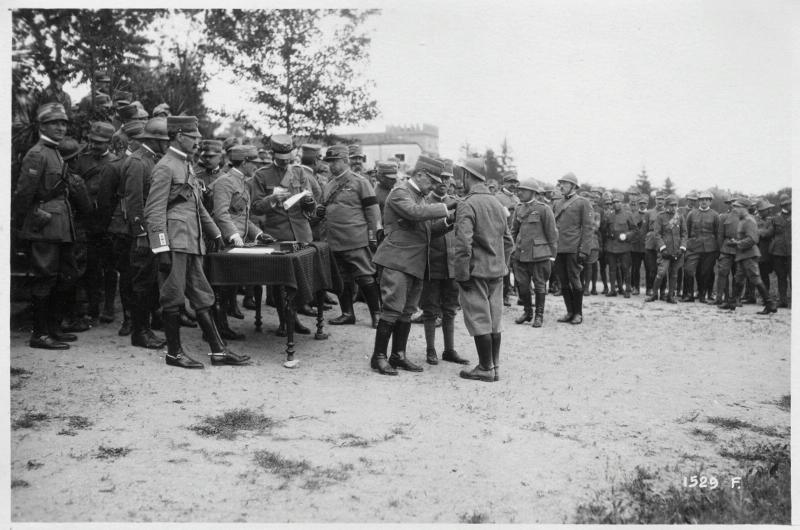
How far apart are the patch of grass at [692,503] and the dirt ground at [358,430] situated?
0.12m

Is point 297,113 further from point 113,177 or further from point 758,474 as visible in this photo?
point 758,474

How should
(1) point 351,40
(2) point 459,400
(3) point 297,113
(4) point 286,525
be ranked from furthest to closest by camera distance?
(3) point 297,113 → (1) point 351,40 → (2) point 459,400 → (4) point 286,525

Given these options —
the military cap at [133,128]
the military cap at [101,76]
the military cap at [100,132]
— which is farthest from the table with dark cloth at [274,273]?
the military cap at [101,76]

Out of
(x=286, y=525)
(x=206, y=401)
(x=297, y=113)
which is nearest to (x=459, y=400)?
(x=206, y=401)

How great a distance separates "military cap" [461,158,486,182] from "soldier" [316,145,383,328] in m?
1.85

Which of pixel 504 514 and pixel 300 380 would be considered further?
pixel 300 380

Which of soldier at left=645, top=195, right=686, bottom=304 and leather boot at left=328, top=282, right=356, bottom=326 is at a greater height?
soldier at left=645, top=195, right=686, bottom=304

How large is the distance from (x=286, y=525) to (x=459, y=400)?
2426 mm

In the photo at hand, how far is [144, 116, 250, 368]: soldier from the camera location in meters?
5.96

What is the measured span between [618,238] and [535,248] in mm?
4633

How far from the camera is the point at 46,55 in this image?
6559mm

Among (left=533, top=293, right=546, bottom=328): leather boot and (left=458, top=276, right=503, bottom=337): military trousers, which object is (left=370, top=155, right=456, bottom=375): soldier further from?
(left=533, top=293, right=546, bottom=328): leather boot

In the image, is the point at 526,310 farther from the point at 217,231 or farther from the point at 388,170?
the point at 217,231

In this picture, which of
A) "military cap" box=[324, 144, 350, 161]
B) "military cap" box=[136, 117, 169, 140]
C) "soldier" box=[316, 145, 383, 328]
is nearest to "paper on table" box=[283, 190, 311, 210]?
"soldier" box=[316, 145, 383, 328]
